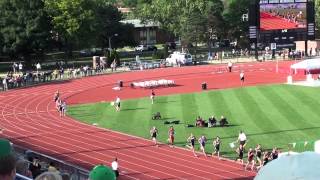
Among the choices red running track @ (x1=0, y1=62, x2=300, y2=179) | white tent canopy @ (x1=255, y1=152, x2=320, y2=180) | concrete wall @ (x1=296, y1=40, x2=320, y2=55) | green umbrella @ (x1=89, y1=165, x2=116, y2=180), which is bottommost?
red running track @ (x1=0, y1=62, x2=300, y2=179)

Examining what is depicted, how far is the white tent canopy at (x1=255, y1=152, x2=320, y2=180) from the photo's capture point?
318 centimetres

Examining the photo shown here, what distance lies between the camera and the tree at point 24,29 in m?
72.3

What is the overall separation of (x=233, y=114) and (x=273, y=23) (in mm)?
37790

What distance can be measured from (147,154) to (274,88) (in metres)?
23.4

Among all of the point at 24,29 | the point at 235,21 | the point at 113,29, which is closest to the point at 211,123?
the point at 24,29

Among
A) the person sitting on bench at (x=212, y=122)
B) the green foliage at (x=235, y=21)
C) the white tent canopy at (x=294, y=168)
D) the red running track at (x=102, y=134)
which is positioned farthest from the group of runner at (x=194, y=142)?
the green foliage at (x=235, y=21)

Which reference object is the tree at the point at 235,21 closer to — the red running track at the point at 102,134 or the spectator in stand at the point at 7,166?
the red running track at the point at 102,134

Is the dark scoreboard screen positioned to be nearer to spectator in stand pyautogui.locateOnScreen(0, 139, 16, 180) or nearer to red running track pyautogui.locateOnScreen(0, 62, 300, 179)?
red running track pyautogui.locateOnScreen(0, 62, 300, 179)

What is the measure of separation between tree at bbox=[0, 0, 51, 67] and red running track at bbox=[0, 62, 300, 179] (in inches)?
549

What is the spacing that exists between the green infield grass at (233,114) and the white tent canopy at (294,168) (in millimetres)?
25149

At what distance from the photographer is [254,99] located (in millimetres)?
44719

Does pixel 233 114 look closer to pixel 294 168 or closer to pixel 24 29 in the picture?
pixel 294 168

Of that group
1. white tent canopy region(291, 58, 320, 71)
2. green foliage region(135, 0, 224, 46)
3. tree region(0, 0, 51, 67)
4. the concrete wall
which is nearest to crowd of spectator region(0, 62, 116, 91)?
tree region(0, 0, 51, 67)

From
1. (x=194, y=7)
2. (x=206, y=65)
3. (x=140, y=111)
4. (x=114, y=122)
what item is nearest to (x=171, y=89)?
(x=140, y=111)
